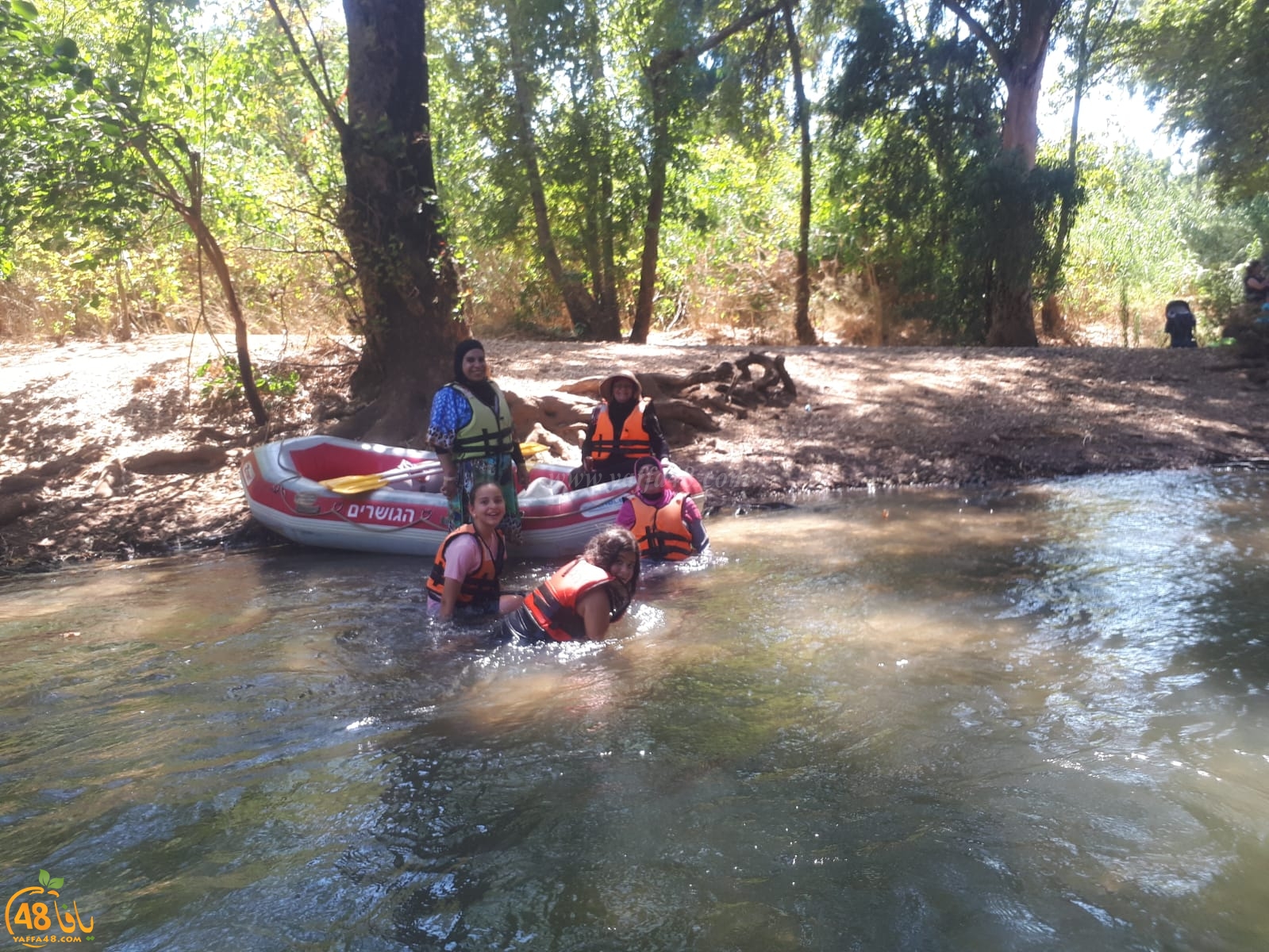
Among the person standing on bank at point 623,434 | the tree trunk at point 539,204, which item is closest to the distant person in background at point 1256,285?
the tree trunk at point 539,204

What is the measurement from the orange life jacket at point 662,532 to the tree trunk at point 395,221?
3550 mm

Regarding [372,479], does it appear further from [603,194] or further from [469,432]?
[603,194]

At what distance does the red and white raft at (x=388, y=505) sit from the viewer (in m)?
7.27

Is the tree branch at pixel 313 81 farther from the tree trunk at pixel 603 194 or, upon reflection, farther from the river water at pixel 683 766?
the tree trunk at pixel 603 194

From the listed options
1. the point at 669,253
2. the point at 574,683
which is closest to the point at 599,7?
the point at 669,253

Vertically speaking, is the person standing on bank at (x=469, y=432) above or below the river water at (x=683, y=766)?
above

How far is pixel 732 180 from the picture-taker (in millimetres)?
19219

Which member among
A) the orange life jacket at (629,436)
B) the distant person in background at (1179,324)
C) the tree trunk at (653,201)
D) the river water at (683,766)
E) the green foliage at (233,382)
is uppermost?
the tree trunk at (653,201)

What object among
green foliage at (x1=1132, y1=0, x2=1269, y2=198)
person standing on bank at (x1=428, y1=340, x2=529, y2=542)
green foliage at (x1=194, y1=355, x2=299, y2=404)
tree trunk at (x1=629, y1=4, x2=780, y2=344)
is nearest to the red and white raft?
person standing on bank at (x1=428, y1=340, x2=529, y2=542)

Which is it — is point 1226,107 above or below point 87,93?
above

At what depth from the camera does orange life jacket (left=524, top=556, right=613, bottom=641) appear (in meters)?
5.02

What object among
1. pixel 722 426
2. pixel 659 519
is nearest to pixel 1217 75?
pixel 722 426

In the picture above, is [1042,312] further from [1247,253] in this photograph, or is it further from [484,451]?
[484,451]

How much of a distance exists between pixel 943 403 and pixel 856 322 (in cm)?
658
